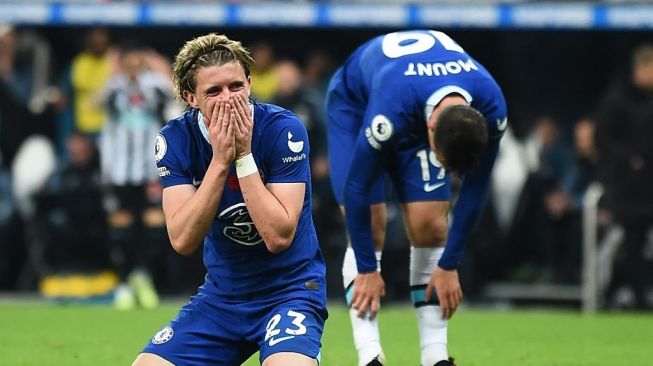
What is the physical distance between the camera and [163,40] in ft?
48.9

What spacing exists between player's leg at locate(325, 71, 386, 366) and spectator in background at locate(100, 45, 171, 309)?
19.9 feet

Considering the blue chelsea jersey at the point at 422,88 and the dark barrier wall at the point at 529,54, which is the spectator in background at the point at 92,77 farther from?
the blue chelsea jersey at the point at 422,88

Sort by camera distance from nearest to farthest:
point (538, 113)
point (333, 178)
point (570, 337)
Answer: point (333, 178), point (570, 337), point (538, 113)

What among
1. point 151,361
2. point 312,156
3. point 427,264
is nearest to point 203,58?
point 151,361

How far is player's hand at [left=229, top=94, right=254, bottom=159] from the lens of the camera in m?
5.55

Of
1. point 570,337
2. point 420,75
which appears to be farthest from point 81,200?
point 420,75

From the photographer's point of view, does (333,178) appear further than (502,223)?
No

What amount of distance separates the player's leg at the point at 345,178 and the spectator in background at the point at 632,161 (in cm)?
565

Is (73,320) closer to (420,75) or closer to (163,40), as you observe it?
(163,40)

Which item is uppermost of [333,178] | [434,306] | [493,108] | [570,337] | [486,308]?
[493,108]

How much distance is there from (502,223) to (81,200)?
4.17 metres

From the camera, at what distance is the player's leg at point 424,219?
707 cm

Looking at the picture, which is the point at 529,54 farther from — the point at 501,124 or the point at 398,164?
the point at 501,124

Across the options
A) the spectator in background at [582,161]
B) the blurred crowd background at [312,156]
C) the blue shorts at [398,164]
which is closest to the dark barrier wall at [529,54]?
the blurred crowd background at [312,156]
